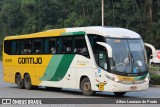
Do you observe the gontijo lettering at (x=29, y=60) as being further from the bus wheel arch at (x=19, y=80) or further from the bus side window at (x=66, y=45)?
the bus side window at (x=66, y=45)

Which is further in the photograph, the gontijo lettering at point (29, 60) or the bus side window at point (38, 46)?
the gontijo lettering at point (29, 60)

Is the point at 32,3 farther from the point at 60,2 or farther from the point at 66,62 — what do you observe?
the point at 66,62

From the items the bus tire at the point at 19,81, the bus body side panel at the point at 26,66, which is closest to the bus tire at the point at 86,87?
the bus body side panel at the point at 26,66

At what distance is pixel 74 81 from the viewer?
21.8 meters

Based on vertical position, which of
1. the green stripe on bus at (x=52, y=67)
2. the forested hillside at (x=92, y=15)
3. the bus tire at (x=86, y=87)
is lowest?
the bus tire at (x=86, y=87)

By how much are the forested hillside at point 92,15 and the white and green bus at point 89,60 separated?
48449 mm

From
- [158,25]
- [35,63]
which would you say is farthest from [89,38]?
[158,25]

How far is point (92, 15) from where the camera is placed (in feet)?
255

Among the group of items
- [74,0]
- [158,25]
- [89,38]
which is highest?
[74,0]

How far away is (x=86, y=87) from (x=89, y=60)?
1.32 m

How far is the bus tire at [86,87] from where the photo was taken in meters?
20.7

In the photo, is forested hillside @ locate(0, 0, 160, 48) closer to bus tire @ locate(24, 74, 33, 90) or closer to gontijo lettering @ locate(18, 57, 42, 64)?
gontijo lettering @ locate(18, 57, 42, 64)

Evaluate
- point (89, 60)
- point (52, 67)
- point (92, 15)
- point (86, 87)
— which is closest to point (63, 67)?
point (52, 67)

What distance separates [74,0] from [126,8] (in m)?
13.3
